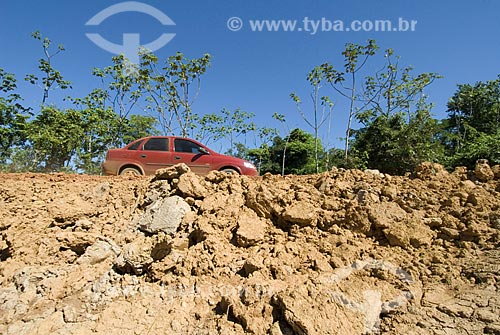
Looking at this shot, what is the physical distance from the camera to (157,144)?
23.2ft

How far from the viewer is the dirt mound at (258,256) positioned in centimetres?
280

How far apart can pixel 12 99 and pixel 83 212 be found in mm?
14732

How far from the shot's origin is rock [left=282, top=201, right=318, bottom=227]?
150 inches

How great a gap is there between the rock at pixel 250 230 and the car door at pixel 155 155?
3.63 meters

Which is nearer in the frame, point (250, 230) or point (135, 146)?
point (250, 230)

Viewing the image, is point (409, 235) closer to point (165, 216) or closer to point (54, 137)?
point (165, 216)

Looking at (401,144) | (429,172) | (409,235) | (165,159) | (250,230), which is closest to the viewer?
(409,235)

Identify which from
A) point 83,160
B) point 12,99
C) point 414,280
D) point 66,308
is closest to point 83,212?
point 66,308

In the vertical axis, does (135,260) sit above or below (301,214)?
below

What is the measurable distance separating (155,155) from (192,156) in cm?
96

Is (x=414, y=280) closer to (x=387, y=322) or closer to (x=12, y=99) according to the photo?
(x=387, y=322)

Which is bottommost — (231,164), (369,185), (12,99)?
(369,185)

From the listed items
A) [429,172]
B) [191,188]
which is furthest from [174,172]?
[429,172]

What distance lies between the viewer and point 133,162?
22.2ft
